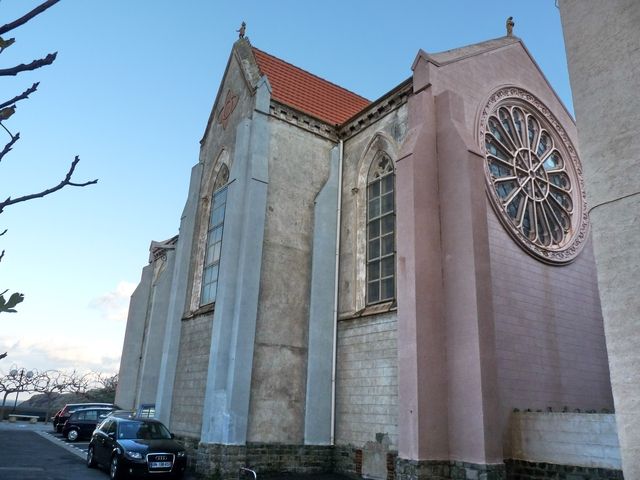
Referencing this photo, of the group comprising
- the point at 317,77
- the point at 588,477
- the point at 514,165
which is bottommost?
the point at 588,477

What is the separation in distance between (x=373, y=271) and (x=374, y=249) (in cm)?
64

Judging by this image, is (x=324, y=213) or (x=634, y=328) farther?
(x=324, y=213)

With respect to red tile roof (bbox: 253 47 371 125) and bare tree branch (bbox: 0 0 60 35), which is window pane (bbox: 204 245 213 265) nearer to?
red tile roof (bbox: 253 47 371 125)

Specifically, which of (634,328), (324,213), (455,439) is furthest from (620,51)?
(324,213)

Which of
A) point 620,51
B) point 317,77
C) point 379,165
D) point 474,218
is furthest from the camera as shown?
point 317,77

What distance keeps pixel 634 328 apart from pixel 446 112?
859 centimetres

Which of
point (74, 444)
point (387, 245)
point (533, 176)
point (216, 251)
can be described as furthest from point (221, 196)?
point (74, 444)

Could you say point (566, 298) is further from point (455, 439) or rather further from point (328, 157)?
point (328, 157)

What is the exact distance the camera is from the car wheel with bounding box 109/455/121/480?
39.8ft

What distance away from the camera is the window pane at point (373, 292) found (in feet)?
46.1

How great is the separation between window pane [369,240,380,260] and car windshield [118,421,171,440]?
733 cm

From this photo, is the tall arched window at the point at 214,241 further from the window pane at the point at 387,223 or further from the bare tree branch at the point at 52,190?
the bare tree branch at the point at 52,190

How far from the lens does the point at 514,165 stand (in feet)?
48.5

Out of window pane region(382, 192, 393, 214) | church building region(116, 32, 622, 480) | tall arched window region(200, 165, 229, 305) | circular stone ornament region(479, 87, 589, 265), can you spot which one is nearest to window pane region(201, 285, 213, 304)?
tall arched window region(200, 165, 229, 305)
